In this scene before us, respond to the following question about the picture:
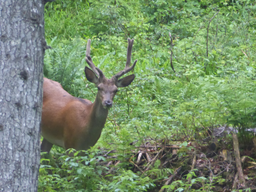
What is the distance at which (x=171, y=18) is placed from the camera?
12.4 metres

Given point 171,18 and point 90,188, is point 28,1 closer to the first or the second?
point 90,188

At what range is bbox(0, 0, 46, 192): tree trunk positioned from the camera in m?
3.36

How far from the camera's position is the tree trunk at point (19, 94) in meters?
3.36

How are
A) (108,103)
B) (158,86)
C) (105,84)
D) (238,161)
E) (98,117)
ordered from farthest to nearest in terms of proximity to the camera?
1. (158,86)
2. (105,84)
3. (98,117)
4. (108,103)
5. (238,161)

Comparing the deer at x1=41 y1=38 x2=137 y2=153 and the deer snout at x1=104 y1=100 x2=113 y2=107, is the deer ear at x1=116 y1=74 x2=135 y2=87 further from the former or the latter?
the deer snout at x1=104 y1=100 x2=113 y2=107

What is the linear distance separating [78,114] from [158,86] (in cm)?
283

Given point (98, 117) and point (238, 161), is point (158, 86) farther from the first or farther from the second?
point (238, 161)

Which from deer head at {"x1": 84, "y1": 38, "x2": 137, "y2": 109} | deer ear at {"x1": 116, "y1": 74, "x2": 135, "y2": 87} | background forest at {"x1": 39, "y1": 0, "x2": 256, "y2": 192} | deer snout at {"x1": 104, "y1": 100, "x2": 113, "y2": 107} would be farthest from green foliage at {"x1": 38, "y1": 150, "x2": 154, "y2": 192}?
deer ear at {"x1": 116, "y1": 74, "x2": 135, "y2": 87}

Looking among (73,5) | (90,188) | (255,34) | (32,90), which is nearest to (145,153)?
(90,188)

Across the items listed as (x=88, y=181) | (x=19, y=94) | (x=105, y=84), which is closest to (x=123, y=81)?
(x=105, y=84)

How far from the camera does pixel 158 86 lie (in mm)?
8602

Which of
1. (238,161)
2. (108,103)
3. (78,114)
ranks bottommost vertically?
(238,161)

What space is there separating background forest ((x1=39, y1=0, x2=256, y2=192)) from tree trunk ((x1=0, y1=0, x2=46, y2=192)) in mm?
1113

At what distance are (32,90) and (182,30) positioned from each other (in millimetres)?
8655
